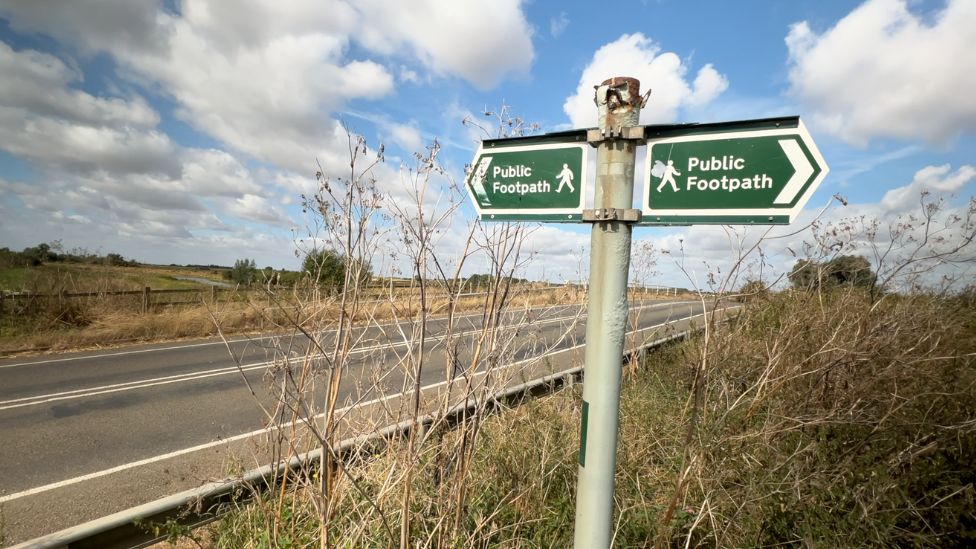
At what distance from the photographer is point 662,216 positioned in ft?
4.68

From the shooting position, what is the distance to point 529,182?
5.37 feet

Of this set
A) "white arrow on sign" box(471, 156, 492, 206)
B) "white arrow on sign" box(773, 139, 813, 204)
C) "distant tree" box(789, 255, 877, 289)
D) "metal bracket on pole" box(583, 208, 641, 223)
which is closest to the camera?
"white arrow on sign" box(773, 139, 813, 204)

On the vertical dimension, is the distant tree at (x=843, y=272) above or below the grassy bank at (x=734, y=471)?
above

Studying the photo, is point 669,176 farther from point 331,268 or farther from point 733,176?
point 331,268

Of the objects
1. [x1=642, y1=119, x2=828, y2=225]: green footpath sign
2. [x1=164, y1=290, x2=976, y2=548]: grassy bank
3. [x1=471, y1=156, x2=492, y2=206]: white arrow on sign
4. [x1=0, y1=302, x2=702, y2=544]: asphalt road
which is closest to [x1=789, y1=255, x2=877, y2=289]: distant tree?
[x1=164, y1=290, x2=976, y2=548]: grassy bank

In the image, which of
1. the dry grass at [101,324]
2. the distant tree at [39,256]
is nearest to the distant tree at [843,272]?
the dry grass at [101,324]

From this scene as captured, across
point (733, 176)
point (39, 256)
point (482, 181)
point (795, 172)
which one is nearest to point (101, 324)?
point (39, 256)

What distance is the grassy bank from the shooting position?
7.51ft

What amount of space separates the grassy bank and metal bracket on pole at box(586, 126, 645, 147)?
1.35 meters

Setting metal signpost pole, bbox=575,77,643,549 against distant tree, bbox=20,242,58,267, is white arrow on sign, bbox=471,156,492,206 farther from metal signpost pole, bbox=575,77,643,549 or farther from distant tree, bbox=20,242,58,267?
distant tree, bbox=20,242,58,267

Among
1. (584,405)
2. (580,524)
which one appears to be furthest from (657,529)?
(584,405)

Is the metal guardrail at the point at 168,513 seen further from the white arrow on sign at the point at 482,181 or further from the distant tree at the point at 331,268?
the white arrow on sign at the point at 482,181

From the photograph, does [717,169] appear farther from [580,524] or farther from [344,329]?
[344,329]

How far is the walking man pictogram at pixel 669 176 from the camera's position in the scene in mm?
1410
